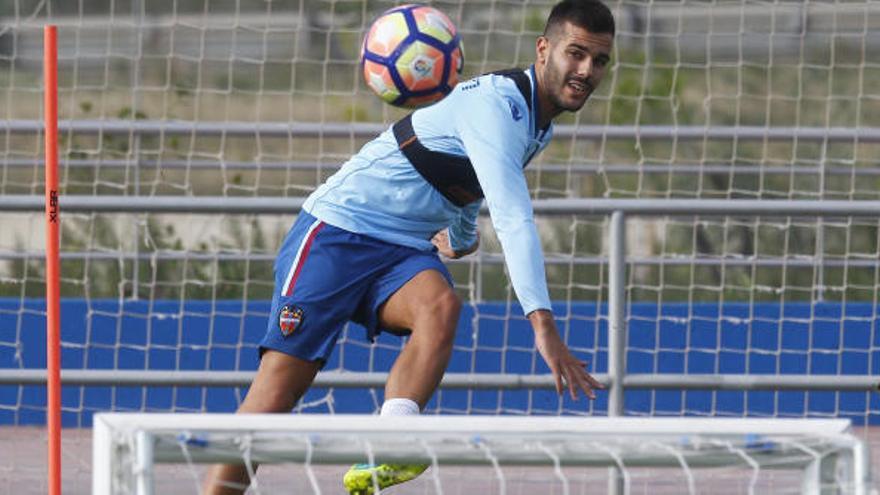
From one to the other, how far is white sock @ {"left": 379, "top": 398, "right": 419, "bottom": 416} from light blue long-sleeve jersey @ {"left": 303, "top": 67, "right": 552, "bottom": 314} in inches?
20.3

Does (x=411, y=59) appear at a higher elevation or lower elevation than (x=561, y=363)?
higher

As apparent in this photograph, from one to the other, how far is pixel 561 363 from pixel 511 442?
3.21 ft

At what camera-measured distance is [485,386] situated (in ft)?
22.3

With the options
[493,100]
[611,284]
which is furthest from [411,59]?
[611,284]

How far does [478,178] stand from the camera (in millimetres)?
5297

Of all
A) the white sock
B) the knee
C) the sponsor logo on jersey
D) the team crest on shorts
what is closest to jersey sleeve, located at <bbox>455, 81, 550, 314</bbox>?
the sponsor logo on jersey

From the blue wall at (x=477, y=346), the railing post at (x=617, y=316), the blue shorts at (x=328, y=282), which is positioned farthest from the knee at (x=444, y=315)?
the blue wall at (x=477, y=346)

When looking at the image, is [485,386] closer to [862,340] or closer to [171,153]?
[862,340]

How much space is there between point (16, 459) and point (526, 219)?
14.8ft

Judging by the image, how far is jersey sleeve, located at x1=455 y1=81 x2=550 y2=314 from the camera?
5055mm

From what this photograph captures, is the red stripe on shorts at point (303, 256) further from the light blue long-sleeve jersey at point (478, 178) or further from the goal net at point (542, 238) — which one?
the goal net at point (542, 238)

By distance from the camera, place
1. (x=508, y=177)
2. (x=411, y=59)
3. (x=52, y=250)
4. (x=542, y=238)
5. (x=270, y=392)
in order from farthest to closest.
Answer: (x=542, y=238), (x=411, y=59), (x=52, y=250), (x=270, y=392), (x=508, y=177)

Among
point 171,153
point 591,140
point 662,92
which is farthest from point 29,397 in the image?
point 662,92

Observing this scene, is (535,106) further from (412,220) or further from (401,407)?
(401,407)
